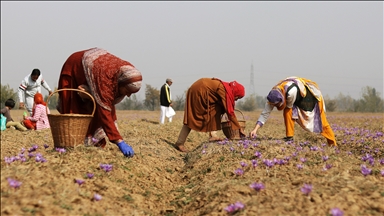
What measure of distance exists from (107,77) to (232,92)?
3503mm

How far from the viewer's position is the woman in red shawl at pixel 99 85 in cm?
451

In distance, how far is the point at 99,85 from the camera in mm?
4488

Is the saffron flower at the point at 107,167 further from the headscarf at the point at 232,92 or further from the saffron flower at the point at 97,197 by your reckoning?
the headscarf at the point at 232,92

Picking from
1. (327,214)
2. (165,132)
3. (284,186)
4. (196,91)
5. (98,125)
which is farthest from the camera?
(165,132)

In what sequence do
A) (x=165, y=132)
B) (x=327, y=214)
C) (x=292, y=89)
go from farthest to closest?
(x=165, y=132) → (x=292, y=89) → (x=327, y=214)

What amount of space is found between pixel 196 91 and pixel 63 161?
4071mm

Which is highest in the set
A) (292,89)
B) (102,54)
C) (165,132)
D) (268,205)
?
(102,54)

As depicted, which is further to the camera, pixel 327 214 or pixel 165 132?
pixel 165 132

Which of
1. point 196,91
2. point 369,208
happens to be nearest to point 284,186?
point 369,208

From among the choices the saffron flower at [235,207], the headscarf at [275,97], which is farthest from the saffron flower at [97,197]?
the headscarf at [275,97]

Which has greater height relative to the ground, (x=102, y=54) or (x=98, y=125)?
(x=102, y=54)

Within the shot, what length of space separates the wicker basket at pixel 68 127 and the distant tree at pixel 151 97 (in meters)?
50.8

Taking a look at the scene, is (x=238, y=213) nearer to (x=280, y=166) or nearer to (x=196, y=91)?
(x=280, y=166)

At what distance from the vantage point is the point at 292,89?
6.43 meters
